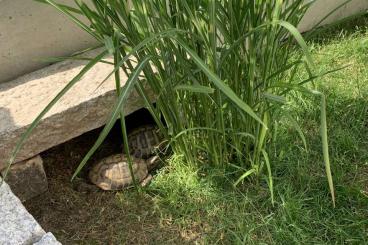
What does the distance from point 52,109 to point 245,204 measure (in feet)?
3.00

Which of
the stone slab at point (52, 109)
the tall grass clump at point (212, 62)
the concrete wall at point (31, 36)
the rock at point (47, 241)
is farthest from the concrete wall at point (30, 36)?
the rock at point (47, 241)

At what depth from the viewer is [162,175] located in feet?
7.32

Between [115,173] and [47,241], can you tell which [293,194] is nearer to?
[115,173]

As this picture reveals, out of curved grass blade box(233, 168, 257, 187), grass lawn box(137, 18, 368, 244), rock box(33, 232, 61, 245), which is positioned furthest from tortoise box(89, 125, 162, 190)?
rock box(33, 232, 61, 245)

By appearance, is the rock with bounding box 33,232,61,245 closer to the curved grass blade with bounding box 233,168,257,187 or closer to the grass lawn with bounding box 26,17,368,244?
the grass lawn with bounding box 26,17,368,244

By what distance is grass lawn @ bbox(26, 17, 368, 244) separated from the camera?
1.91 meters

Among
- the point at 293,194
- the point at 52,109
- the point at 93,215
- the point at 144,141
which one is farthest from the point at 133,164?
the point at 293,194

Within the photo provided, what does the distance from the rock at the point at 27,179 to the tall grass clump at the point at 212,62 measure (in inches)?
15.1

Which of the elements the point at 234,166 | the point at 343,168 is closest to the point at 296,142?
the point at 343,168

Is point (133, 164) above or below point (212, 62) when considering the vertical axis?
below

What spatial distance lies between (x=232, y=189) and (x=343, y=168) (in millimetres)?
493

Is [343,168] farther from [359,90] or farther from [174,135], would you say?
[174,135]

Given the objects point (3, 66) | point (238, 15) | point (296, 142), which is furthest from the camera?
point (3, 66)

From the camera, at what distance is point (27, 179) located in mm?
2152
